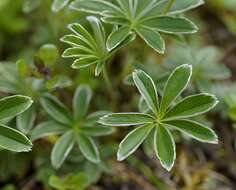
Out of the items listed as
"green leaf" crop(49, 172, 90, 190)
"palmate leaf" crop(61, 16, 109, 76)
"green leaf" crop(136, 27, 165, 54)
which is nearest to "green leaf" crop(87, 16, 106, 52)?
"palmate leaf" crop(61, 16, 109, 76)

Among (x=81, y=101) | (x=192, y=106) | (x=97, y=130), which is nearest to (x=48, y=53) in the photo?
(x=81, y=101)

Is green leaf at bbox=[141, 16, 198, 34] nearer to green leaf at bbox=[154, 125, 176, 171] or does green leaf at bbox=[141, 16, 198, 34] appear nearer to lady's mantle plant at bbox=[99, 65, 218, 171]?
lady's mantle plant at bbox=[99, 65, 218, 171]

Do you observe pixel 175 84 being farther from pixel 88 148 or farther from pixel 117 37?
pixel 88 148

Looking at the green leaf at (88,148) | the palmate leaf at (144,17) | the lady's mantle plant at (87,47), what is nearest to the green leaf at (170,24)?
the palmate leaf at (144,17)

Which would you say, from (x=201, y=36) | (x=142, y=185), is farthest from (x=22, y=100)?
(x=201, y=36)

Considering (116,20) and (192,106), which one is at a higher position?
(116,20)

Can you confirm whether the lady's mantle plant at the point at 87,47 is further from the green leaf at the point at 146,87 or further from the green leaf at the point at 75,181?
the green leaf at the point at 75,181
